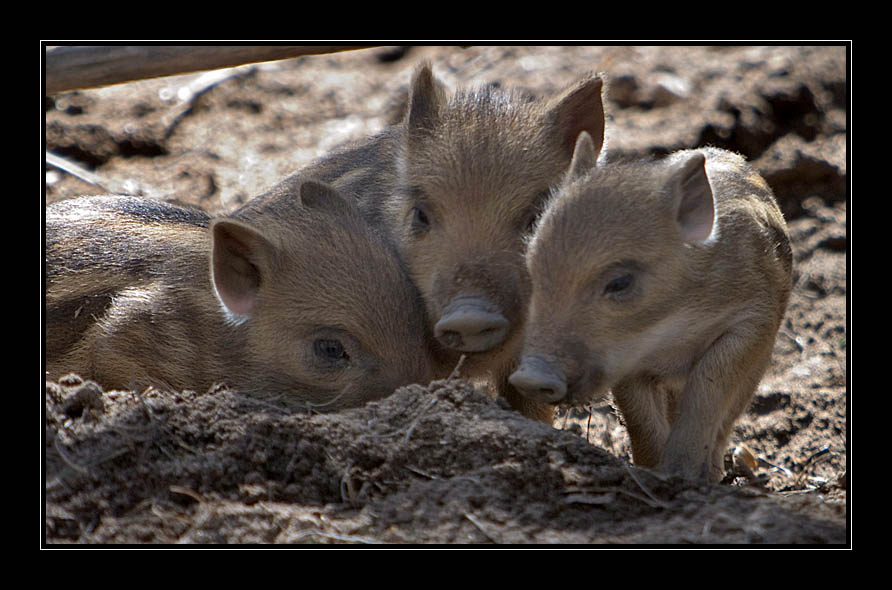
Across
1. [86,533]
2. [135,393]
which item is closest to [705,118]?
[135,393]

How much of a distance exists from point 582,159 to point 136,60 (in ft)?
7.56

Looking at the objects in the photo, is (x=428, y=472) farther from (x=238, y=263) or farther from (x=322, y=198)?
(x=322, y=198)

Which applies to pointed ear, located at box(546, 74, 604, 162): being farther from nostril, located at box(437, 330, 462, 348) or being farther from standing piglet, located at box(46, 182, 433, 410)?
nostril, located at box(437, 330, 462, 348)

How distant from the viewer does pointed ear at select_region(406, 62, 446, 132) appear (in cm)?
492

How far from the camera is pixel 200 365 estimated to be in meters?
4.73

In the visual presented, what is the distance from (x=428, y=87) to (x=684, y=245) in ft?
5.00

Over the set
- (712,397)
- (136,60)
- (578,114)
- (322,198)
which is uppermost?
(136,60)

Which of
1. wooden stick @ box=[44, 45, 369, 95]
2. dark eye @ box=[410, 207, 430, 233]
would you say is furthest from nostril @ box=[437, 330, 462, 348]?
wooden stick @ box=[44, 45, 369, 95]

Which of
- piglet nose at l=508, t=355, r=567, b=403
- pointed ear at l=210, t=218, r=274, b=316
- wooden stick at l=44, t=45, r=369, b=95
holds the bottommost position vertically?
piglet nose at l=508, t=355, r=567, b=403

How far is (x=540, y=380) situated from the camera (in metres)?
3.69

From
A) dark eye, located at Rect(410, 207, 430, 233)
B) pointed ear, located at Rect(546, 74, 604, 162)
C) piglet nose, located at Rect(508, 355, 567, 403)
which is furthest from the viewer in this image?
pointed ear, located at Rect(546, 74, 604, 162)

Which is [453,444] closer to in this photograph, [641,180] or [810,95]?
[641,180]

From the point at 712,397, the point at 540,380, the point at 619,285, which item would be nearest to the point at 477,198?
the point at 619,285

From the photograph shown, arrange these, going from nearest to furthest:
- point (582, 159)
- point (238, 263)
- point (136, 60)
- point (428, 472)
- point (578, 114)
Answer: point (428, 472)
point (582, 159)
point (238, 263)
point (578, 114)
point (136, 60)
